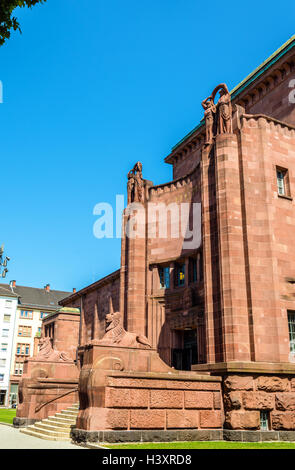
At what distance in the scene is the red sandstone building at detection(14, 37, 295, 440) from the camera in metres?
15.3

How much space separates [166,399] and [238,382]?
107 inches

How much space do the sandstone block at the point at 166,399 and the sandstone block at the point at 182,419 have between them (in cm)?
22

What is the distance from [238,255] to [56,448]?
9.46 metres

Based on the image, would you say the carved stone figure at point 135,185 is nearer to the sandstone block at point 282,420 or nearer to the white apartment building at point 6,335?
the sandstone block at point 282,420

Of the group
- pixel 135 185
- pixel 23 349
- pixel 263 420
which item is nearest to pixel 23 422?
pixel 263 420

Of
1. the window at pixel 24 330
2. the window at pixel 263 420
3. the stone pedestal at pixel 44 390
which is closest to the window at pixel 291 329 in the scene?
the window at pixel 263 420

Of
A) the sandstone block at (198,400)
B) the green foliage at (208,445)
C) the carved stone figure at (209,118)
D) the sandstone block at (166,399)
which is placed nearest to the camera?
the green foliage at (208,445)

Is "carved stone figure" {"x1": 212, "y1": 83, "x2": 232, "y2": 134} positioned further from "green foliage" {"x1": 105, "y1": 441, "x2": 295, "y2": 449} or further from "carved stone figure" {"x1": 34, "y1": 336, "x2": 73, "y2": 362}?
"carved stone figure" {"x1": 34, "y1": 336, "x2": 73, "y2": 362}

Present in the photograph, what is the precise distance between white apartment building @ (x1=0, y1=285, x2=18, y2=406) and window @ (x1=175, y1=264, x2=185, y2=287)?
182 ft

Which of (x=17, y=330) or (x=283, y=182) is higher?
(x=17, y=330)

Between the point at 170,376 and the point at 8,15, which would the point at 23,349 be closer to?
the point at 170,376

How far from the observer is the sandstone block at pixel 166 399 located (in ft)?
49.0

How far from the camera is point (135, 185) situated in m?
26.4

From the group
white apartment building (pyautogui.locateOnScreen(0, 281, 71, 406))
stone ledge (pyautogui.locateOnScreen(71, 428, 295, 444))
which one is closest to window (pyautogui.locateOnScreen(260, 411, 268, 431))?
stone ledge (pyautogui.locateOnScreen(71, 428, 295, 444))
